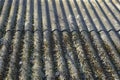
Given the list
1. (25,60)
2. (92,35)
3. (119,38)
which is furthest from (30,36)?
(119,38)

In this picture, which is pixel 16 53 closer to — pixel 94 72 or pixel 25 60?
pixel 25 60

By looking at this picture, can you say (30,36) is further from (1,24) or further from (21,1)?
(21,1)

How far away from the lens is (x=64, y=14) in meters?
4.45

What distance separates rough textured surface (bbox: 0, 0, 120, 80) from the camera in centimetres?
300

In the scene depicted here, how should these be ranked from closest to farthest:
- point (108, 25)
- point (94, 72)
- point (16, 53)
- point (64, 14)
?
1. point (94, 72)
2. point (16, 53)
3. point (108, 25)
4. point (64, 14)

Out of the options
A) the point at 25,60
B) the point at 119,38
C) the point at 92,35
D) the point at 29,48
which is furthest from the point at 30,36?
the point at 119,38

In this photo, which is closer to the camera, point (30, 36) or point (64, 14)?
point (30, 36)

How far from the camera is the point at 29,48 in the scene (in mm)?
3359

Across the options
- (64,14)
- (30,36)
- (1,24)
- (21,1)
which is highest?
(21,1)

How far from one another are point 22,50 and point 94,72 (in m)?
0.92

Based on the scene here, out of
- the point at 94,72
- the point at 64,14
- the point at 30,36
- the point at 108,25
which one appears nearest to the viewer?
the point at 94,72

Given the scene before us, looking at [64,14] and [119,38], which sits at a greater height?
[64,14]

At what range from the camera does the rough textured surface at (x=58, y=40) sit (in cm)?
300

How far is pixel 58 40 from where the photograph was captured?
360 cm
